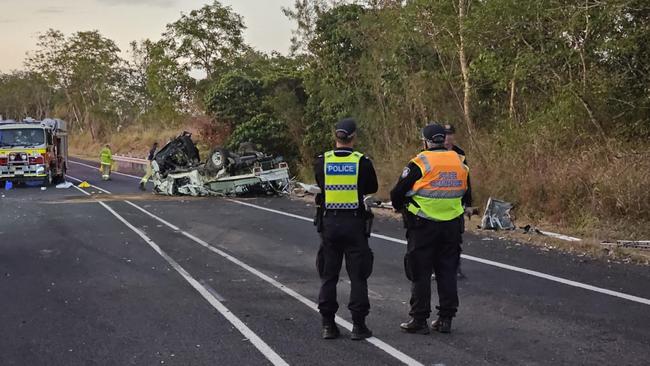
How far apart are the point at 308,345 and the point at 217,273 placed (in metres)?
3.25

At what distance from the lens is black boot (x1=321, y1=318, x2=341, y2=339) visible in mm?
5484

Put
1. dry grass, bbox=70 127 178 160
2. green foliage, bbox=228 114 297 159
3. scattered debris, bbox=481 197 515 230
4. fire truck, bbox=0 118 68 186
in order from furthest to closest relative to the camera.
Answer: dry grass, bbox=70 127 178 160 < green foliage, bbox=228 114 297 159 < fire truck, bbox=0 118 68 186 < scattered debris, bbox=481 197 515 230

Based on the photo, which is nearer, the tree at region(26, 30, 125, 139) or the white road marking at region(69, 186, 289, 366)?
the white road marking at region(69, 186, 289, 366)

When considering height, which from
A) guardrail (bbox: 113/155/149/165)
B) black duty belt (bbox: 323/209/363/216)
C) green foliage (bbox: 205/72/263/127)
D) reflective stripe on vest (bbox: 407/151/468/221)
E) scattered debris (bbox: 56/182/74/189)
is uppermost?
green foliage (bbox: 205/72/263/127)

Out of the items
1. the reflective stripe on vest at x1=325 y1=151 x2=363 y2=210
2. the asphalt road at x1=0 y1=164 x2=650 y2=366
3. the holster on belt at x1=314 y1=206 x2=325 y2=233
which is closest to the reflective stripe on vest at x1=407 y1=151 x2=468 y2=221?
the reflective stripe on vest at x1=325 y1=151 x2=363 y2=210

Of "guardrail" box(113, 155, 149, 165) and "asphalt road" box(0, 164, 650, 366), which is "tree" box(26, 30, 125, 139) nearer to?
"guardrail" box(113, 155, 149, 165)

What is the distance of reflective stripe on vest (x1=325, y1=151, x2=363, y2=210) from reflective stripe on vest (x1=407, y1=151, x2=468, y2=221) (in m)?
0.54

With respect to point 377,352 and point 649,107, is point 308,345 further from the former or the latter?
point 649,107

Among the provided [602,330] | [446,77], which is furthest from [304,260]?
[446,77]

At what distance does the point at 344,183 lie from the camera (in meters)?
5.43

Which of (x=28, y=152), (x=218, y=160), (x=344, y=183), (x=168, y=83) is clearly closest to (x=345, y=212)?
(x=344, y=183)

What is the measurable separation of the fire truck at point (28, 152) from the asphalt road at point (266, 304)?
13.8 metres

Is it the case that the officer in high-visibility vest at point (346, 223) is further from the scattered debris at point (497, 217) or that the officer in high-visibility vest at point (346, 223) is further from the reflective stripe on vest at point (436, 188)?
the scattered debris at point (497, 217)

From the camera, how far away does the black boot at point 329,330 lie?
548 cm
